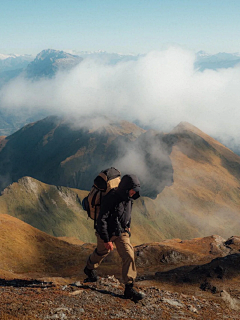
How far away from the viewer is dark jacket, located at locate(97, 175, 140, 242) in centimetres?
1268

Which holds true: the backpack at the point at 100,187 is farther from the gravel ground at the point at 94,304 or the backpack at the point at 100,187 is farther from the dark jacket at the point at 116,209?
the gravel ground at the point at 94,304

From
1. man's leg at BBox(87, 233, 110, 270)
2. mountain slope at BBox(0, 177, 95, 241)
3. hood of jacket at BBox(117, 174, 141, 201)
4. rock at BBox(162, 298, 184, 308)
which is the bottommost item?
mountain slope at BBox(0, 177, 95, 241)

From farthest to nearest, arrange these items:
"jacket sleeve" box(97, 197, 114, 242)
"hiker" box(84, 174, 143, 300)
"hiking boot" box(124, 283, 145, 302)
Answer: "hiking boot" box(124, 283, 145, 302), "jacket sleeve" box(97, 197, 114, 242), "hiker" box(84, 174, 143, 300)

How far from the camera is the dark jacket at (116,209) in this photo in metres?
12.7

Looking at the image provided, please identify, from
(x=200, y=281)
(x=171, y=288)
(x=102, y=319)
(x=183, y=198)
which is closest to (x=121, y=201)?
(x=102, y=319)

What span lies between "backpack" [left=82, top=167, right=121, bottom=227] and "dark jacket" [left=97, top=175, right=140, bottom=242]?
37 cm

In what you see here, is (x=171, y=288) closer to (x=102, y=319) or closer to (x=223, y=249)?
(x=102, y=319)

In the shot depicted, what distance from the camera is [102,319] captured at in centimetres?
1189

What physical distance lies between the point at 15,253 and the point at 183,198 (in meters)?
152

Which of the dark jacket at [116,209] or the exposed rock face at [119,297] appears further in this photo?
the dark jacket at [116,209]

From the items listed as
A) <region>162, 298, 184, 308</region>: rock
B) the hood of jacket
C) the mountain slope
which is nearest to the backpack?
the hood of jacket

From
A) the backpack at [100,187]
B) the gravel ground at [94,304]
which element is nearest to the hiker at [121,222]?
the backpack at [100,187]

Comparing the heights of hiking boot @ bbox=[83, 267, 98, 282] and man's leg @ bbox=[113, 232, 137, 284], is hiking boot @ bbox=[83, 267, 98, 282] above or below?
below

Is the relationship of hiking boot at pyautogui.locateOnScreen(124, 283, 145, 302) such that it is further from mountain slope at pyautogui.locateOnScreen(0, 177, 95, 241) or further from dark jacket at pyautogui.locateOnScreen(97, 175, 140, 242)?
mountain slope at pyautogui.locateOnScreen(0, 177, 95, 241)
